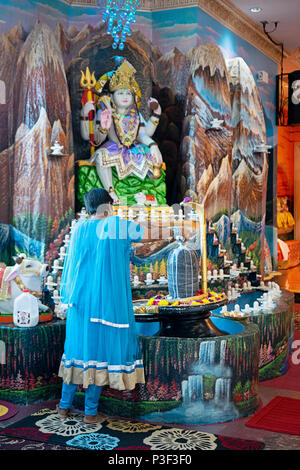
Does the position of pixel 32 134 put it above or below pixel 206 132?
below

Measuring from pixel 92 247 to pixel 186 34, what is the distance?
16.0ft

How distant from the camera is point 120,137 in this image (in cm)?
772

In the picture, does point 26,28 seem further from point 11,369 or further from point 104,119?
point 11,369

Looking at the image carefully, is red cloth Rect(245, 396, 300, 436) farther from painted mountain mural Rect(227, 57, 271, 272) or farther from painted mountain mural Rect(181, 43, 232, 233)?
painted mountain mural Rect(227, 57, 271, 272)

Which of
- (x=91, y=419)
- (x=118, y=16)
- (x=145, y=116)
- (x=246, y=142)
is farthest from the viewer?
(x=246, y=142)

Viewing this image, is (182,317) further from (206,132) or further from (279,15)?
(279,15)

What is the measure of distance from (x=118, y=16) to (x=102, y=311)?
14.9 ft

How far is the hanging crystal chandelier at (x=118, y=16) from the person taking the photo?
7.41 meters

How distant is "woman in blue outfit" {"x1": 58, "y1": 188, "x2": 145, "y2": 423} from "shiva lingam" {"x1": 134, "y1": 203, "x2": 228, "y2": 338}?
0.41 m

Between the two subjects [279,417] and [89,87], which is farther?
[89,87]

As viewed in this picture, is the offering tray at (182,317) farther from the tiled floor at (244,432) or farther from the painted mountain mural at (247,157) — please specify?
the painted mountain mural at (247,157)

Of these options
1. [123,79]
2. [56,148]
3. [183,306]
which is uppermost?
[123,79]

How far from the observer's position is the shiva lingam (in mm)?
4816

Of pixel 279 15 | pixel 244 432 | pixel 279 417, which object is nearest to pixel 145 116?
pixel 279 15
